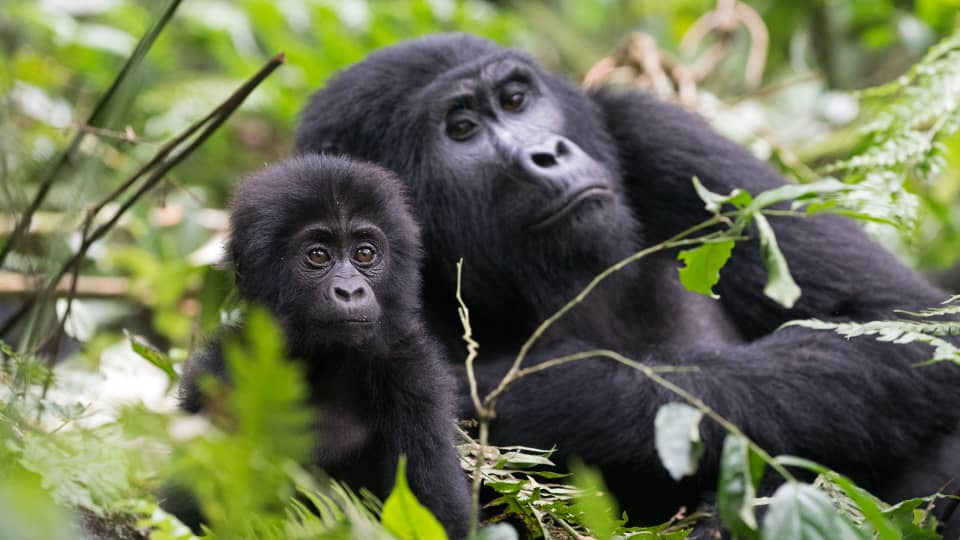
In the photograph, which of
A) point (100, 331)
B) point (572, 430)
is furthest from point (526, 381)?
point (100, 331)

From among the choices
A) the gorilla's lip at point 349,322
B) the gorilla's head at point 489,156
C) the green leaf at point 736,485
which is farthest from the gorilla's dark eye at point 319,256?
the green leaf at point 736,485

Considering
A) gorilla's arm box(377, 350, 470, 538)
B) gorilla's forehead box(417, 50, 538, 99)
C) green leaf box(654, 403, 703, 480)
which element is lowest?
gorilla's arm box(377, 350, 470, 538)

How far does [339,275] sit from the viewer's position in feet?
7.66

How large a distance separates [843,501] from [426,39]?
6.95 feet

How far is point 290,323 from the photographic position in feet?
7.73

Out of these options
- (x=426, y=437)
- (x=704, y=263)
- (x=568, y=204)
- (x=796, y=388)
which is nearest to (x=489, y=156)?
(x=568, y=204)

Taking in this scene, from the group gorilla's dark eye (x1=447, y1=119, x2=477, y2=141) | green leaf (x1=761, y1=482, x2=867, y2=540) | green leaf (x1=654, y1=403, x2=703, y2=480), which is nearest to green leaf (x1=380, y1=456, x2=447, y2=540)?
green leaf (x1=654, y1=403, x2=703, y2=480)

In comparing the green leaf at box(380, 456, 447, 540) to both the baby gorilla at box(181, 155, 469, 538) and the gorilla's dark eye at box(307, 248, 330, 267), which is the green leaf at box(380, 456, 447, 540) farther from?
the gorilla's dark eye at box(307, 248, 330, 267)

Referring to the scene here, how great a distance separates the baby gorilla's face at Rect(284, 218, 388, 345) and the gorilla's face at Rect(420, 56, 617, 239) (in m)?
0.78

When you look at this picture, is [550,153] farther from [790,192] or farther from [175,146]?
[790,192]

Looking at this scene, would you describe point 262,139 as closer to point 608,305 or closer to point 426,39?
point 426,39

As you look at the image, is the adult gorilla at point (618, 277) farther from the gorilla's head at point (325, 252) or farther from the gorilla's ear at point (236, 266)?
the gorilla's ear at point (236, 266)

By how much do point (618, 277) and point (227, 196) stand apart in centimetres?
145

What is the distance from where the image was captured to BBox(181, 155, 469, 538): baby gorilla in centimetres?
226
